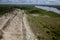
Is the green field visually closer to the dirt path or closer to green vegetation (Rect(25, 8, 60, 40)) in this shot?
green vegetation (Rect(25, 8, 60, 40))

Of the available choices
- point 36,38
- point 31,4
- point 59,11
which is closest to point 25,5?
point 31,4

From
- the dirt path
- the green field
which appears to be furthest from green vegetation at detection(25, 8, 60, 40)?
the dirt path

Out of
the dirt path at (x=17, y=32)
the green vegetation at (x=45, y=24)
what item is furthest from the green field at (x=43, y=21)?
the dirt path at (x=17, y=32)

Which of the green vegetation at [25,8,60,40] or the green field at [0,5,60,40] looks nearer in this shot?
the green vegetation at [25,8,60,40]

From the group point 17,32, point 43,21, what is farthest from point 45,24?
point 17,32

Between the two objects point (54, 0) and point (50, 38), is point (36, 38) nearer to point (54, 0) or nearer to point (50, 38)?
point (50, 38)

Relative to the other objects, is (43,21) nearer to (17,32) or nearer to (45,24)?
(45,24)

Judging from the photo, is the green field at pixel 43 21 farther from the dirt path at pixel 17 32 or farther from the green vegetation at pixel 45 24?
the dirt path at pixel 17 32

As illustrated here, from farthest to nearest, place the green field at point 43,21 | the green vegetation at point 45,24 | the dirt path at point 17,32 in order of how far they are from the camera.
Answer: the green field at point 43,21
the green vegetation at point 45,24
the dirt path at point 17,32

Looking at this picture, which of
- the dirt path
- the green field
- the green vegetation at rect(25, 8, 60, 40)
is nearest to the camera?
the dirt path
